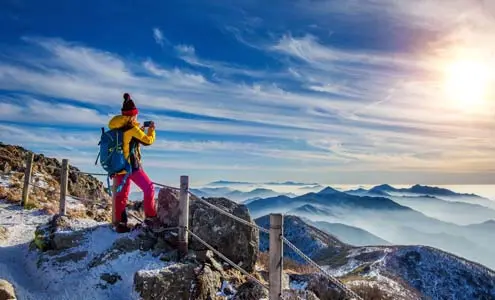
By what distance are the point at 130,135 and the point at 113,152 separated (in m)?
0.63

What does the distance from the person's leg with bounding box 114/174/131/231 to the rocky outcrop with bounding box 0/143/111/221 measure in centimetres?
860

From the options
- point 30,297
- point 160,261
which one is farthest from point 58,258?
point 160,261

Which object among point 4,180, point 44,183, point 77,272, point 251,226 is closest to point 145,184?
point 77,272

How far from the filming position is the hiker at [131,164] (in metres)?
10.5

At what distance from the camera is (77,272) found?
1000 cm

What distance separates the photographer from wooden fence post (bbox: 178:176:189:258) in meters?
9.79

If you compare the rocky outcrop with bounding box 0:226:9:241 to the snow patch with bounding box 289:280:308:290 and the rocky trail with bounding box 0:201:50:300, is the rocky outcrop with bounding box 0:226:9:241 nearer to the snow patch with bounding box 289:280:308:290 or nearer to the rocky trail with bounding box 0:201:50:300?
the rocky trail with bounding box 0:201:50:300

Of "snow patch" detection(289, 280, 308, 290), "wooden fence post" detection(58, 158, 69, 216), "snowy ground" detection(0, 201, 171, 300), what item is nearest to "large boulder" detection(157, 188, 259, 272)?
"snowy ground" detection(0, 201, 171, 300)

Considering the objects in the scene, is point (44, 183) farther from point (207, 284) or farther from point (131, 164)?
point (207, 284)

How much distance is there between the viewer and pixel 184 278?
8.95m

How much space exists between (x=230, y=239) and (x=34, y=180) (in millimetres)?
18075

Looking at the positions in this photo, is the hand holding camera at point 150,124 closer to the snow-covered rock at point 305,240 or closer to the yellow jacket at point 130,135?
the yellow jacket at point 130,135

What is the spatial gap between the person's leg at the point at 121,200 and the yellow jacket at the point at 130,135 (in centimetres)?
40

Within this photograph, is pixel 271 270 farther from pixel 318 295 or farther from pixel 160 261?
pixel 318 295
